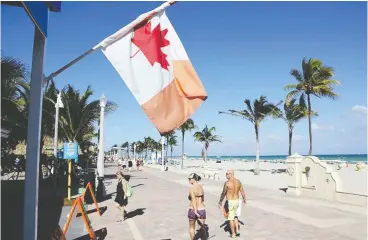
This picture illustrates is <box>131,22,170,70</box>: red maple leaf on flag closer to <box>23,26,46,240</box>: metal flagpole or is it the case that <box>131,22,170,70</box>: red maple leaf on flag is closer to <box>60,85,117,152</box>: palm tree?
<box>23,26,46,240</box>: metal flagpole

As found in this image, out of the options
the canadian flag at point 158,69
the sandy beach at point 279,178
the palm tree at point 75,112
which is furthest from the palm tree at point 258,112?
the canadian flag at point 158,69

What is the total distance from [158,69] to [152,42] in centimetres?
41

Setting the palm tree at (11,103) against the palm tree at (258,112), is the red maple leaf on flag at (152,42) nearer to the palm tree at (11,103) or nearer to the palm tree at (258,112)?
the palm tree at (11,103)

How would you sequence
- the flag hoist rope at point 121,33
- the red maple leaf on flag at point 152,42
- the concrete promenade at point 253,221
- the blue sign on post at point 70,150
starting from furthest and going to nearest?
the blue sign on post at point 70,150 < the concrete promenade at point 253,221 < the red maple leaf on flag at point 152,42 < the flag hoist rope at point 121,33

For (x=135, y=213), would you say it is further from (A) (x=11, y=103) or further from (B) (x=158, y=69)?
(B) (x=158, y=69)

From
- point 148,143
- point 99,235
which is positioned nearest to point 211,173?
point 99,235

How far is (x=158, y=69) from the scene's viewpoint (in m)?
5.26

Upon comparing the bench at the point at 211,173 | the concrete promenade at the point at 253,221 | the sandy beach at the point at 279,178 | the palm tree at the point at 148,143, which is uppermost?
the palm tree at the point at 148,143

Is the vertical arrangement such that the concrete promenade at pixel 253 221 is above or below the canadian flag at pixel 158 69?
below

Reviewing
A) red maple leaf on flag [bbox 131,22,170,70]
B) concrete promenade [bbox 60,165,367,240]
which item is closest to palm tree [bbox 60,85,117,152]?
concrete promenade [bbox 60,165,367,240]

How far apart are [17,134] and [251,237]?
11.6 metres

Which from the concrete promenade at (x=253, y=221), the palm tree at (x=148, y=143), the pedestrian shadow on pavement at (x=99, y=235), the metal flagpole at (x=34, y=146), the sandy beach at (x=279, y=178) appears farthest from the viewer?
the palm tree at (x=148, y=143)

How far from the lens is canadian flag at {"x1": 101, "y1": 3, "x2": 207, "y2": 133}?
500 centimetres

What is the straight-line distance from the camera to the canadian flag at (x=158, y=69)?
16.4ft
